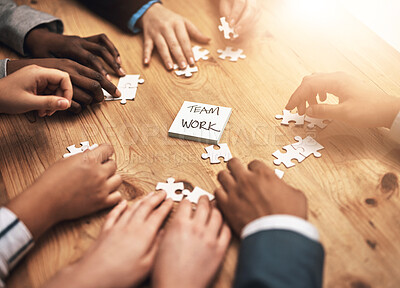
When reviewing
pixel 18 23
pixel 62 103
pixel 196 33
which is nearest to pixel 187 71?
pixel 196 33

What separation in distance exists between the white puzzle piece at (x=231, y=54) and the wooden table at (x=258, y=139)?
27 millimetres

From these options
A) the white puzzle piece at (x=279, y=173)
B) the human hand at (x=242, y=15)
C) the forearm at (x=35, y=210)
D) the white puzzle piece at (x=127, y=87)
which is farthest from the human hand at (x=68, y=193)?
the human hand at (x=242, y=15)

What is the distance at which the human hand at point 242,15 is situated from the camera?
1.64 metres

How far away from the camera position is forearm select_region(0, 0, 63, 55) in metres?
1.56

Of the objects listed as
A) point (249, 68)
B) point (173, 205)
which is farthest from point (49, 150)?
point (249, 68)

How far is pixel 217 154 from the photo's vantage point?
1.18 metres

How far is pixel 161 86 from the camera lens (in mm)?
1467

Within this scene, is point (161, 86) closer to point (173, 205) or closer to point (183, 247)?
point (173, 205)

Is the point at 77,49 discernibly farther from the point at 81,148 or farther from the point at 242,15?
the point at 242,15

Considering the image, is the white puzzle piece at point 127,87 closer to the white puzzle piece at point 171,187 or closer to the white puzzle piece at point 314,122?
the white puzzle piece at point 171,187

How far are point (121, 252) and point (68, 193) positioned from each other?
0.25 m

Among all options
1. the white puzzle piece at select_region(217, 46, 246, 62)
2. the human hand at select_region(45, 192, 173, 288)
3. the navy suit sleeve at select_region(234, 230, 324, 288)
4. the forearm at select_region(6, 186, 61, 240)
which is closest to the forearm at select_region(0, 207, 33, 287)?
the forearm at select_region(6, 186, 61, 240)

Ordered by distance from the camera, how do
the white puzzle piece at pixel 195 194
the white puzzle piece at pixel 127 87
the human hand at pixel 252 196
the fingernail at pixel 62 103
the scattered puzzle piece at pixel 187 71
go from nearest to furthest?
the human hand at pixel 252 196 < the white puzzle piece at pixel 195 194 < the fingernail at pixel 62 103 < the white puzzle piece at pixel 127 87 < the scattered puzzle piece at pixel 187 71

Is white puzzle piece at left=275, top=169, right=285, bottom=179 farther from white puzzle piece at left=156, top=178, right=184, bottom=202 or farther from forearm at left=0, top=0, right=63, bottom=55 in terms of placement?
forearm at left=0, top=0, right=63, bottom=55
